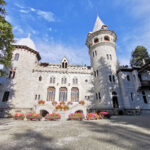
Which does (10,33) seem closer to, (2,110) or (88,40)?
(2,110)

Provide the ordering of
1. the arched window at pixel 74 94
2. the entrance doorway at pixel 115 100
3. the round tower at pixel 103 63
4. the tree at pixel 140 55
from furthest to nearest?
the tree at pixel 140 55, the arched window at pixel 74 94, the round tower at pixel 103 63, the entrance doorway at pixel 115 100

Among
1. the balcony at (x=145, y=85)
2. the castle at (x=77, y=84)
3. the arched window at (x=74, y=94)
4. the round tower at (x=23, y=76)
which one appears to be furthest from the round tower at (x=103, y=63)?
the round tower at (x=23, y=76)

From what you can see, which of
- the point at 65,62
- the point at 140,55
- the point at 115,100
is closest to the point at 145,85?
the point at 115,100

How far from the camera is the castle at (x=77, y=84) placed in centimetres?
1822

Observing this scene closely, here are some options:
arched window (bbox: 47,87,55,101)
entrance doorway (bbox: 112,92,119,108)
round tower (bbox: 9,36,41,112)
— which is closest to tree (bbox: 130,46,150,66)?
entrance doorway (bbox: 112,92,119,108)

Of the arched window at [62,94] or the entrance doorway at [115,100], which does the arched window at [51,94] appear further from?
the entrance doorway at [115,100]

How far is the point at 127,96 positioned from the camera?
18.5 m

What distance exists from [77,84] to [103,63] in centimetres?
840

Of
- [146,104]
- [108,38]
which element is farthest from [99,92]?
[108,38]

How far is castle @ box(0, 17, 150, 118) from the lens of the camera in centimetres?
1822

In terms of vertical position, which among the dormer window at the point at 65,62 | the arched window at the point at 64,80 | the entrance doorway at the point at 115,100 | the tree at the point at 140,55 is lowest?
the entrance doorway at the point at 115,100

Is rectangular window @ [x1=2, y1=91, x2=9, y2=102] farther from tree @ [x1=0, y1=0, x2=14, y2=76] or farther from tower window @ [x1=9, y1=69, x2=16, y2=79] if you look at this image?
tree @ [x1=0, y1=0, x2=14, y2=76]

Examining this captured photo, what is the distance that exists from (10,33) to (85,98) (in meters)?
18.4

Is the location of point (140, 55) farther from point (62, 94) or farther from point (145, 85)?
point (62, 94)
